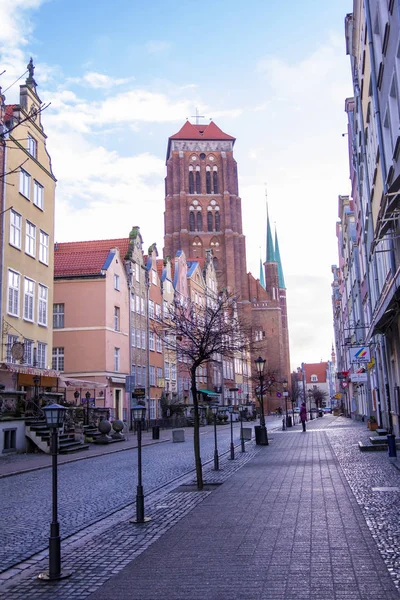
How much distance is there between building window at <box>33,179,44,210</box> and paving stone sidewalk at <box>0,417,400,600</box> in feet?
71.5

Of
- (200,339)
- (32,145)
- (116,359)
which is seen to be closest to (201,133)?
(116,359)

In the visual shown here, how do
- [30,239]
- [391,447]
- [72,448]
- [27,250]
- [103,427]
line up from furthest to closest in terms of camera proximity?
[103,427]
[30,239]
[27,250]
[72,448]
[391,447]

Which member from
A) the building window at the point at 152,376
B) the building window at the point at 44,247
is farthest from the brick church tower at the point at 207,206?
the building window at the point at 44,247

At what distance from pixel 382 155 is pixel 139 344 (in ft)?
112

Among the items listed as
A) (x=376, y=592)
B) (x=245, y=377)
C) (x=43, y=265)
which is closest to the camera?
(x=376, y=592)

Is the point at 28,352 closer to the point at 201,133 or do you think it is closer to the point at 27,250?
the point at 27,250

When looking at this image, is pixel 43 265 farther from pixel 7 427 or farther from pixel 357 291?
pixel 357 291

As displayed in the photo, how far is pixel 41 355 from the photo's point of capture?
31.8m

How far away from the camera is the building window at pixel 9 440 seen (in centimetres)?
2358

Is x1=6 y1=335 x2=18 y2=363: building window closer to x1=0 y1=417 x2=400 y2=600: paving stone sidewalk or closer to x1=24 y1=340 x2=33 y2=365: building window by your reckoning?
x1=24 y1=340 x2=33 y2=365: building window

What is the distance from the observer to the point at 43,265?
3203cm

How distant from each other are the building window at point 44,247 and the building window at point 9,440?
1044 cm

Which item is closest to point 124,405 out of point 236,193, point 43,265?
point 43,265

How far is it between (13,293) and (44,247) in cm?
471
